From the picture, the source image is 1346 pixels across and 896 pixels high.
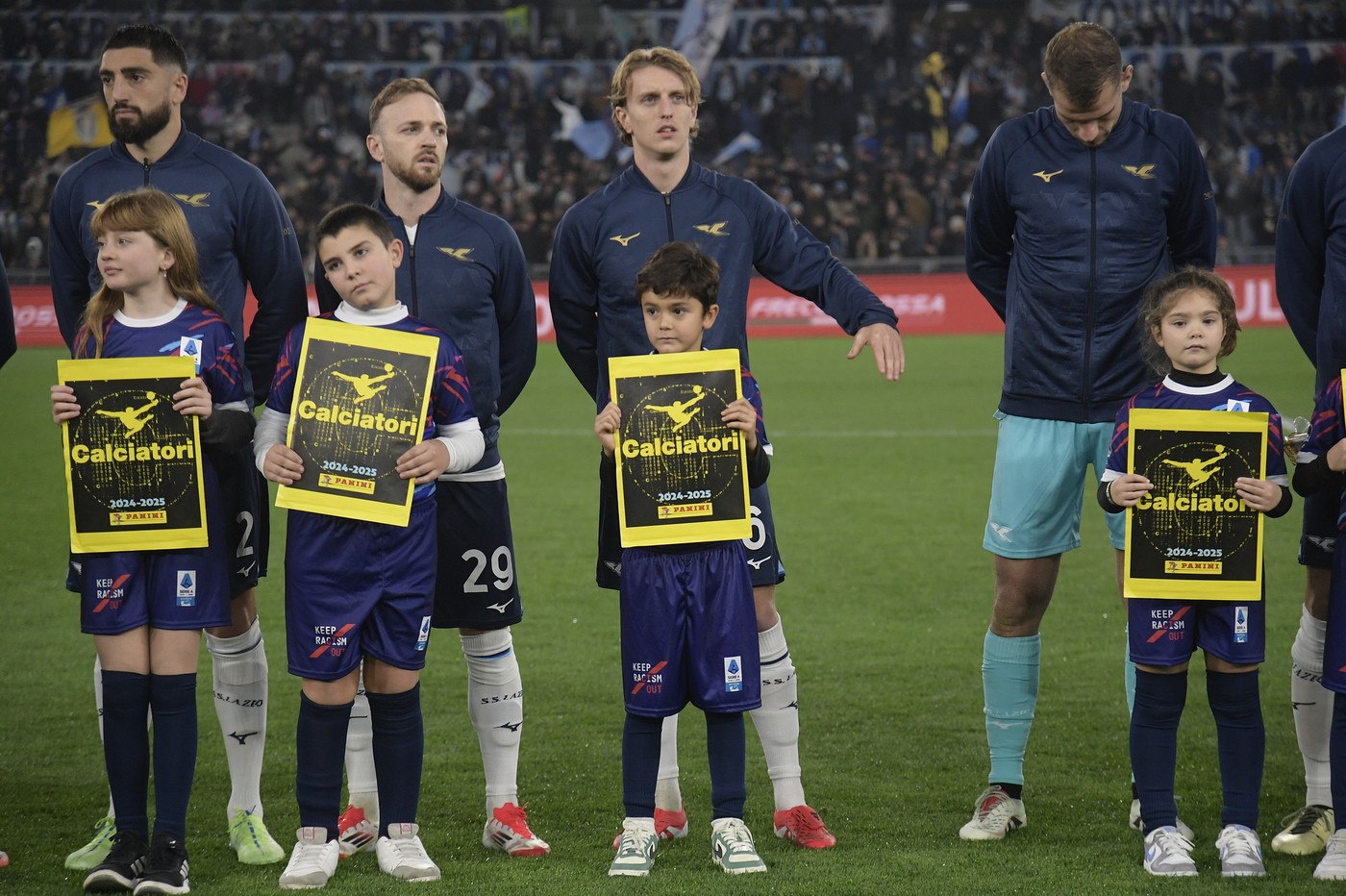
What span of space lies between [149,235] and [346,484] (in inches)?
31.4

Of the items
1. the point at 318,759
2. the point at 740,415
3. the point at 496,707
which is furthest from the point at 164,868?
the point at 740,415

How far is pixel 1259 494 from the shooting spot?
124 inches

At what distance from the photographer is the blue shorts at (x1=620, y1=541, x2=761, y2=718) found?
3242 millimetres

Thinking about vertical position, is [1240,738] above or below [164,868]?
above

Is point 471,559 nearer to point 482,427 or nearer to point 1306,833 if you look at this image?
point 482,427

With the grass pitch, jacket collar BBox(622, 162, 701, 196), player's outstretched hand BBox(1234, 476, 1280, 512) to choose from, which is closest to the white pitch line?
the grass pitch

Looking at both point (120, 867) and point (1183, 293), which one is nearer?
point (120, 867)


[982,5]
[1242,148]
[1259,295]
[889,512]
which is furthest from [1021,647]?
[982,5]

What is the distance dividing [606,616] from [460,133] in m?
20.0

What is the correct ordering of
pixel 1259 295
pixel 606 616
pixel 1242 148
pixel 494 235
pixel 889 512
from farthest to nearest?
pixel 1242 148
pixel 1259 295
pixel 889 512
pixel 606 616
pixel 494 235

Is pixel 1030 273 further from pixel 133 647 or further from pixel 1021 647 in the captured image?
pixel 133 647

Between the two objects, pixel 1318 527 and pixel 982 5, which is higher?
pixel 982 5

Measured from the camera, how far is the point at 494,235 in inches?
144

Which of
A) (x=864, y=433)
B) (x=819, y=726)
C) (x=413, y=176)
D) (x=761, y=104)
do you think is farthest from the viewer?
(x=761, y=104)
